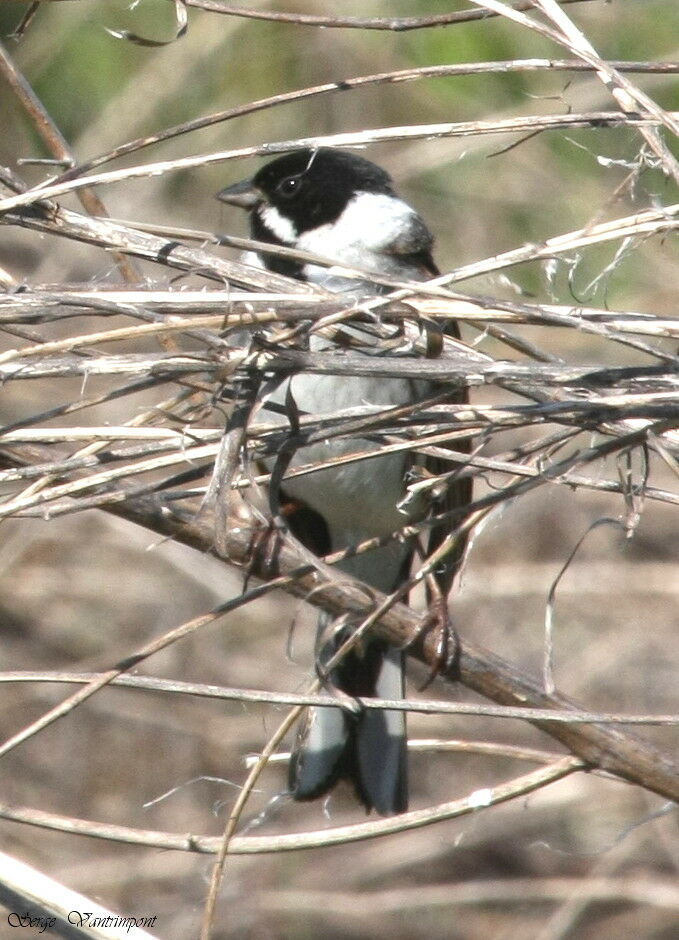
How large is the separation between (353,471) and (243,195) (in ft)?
2.07

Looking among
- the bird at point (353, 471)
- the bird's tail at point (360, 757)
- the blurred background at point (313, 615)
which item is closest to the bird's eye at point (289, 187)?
the bird at point (353, 471)

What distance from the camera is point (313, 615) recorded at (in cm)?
453

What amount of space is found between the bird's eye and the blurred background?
1.39 meters

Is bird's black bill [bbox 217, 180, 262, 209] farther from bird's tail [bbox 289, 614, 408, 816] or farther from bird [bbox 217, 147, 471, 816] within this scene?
bird's tail [bbox 289, 614, 408, 816]

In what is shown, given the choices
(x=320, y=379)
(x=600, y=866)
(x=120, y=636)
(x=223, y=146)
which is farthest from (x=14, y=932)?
(x=223, y=146)

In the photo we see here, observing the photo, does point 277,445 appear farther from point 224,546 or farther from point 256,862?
point 256,862

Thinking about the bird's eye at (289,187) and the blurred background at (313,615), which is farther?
the blurred background at (313,615)

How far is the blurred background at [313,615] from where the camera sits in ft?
13.2

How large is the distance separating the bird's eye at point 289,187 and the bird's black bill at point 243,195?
63 millimetres

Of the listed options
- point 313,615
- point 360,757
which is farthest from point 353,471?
point 313,615

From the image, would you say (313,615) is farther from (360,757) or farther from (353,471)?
(360,757)

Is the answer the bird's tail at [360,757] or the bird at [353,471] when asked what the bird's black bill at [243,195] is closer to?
the bird at [353,471]

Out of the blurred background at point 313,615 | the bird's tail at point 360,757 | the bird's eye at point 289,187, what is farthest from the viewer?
the blurred background at point 313,615

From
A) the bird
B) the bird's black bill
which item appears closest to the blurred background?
the bird
